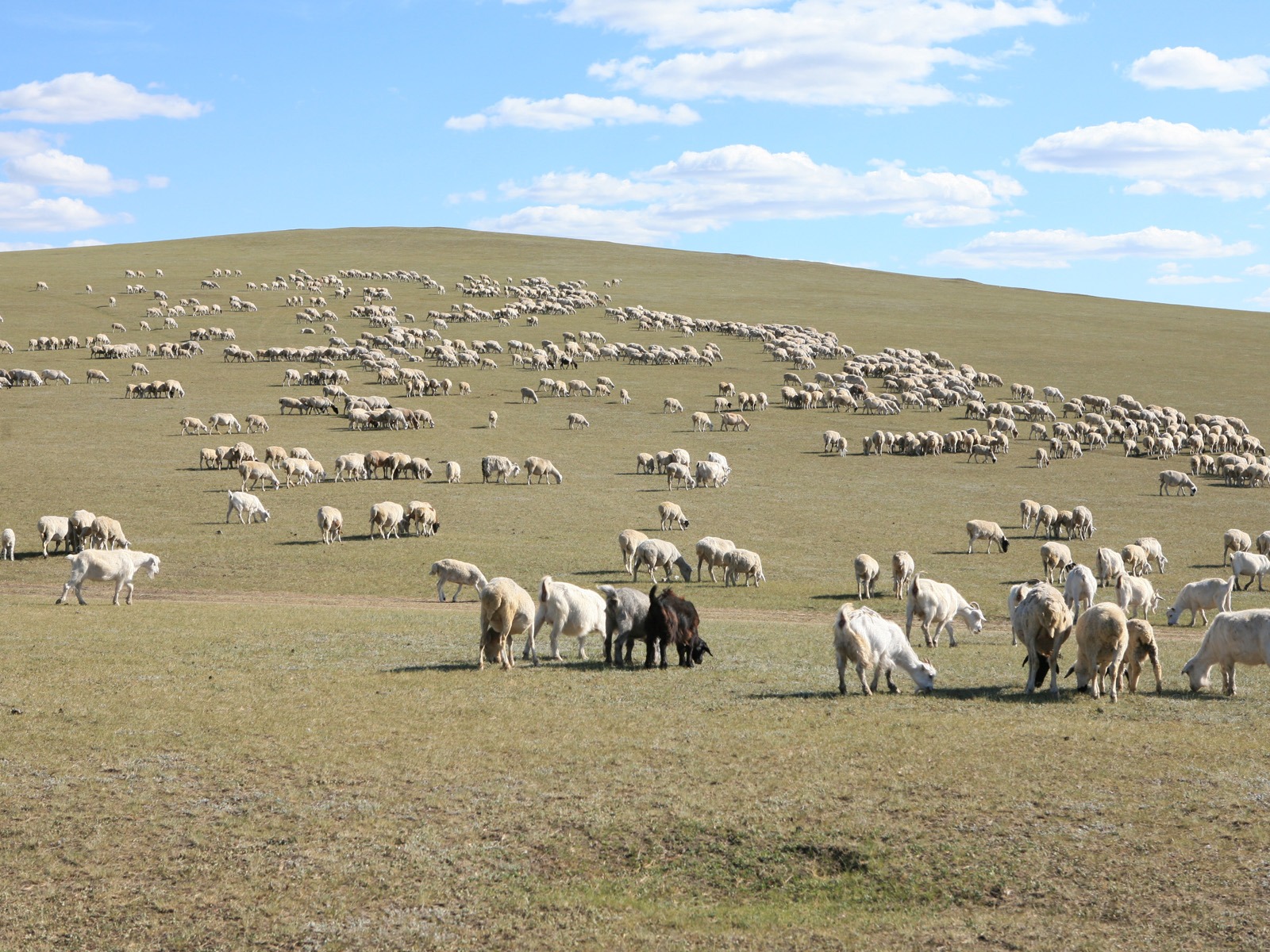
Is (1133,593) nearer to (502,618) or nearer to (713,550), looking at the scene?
(713,550)

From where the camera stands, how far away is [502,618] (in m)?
17.1

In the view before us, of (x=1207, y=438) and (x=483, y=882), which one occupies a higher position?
(x=1207, y=438)

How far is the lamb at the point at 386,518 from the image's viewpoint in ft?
111

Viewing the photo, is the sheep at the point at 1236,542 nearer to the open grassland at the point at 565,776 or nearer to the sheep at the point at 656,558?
the open grassland at the point at 565,776

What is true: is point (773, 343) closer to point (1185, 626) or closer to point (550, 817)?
point (1185, 626)

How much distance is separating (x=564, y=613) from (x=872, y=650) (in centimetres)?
522

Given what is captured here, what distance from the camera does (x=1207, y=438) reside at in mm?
57281

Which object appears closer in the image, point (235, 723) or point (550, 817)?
point (550, 817)

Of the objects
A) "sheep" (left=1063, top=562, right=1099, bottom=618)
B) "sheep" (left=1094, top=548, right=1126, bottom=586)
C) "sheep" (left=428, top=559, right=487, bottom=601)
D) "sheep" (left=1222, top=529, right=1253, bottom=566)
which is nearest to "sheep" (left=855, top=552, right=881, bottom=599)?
"sheep" (left=1063, top=562, right=1099, bottom=618)

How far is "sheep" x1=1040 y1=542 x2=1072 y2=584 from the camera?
2930cm

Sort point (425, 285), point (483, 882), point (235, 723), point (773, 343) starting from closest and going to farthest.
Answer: point (483, 882), point (235, 723), point (773, 343), point (425, 285)

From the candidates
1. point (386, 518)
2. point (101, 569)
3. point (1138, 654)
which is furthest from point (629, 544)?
point (1138, 654)

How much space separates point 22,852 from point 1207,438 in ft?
198

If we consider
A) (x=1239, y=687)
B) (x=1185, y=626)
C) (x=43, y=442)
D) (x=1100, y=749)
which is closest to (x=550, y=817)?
(x=1100, y=749)
